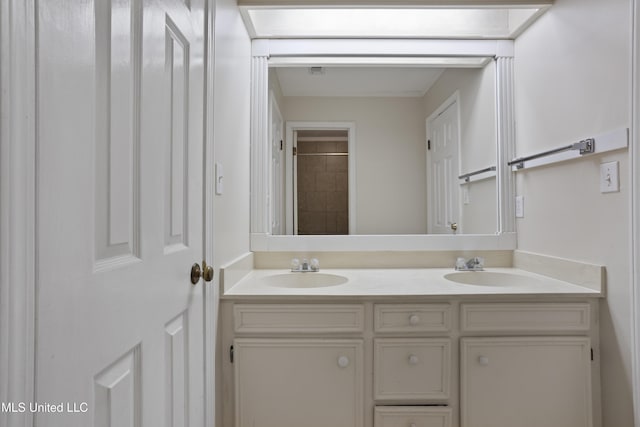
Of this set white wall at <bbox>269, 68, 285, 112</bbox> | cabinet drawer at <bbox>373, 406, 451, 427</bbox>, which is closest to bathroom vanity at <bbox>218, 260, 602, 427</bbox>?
cabinet drawer at <bbox>373, 406, 451, 427</bbox>

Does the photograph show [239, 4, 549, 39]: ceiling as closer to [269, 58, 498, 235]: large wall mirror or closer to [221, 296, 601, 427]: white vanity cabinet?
[269, 58, 498, 235]: large wall mirror

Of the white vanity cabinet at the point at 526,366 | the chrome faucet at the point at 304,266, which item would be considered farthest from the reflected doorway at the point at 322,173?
the white vanity cabinet at the point at 526,366

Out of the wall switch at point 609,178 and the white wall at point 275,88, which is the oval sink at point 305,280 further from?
the wall switch at point 609,178

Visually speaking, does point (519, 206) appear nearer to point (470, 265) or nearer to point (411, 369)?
point (470, 265)

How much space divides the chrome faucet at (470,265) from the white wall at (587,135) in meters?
0.27

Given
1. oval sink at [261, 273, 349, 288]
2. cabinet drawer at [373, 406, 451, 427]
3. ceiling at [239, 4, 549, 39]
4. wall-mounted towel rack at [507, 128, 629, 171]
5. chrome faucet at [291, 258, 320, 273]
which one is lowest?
cabinet drawer at [373, 406, 451, 427]

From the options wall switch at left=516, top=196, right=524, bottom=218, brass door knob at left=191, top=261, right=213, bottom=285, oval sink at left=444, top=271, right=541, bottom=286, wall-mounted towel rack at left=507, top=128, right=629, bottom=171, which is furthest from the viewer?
wall switch at left=516, top=196, right=524, bottom=218

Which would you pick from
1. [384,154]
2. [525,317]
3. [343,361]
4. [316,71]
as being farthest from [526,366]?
[316,71]

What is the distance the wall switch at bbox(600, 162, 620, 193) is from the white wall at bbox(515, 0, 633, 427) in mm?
18

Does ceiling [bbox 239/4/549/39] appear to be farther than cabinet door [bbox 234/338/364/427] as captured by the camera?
Yes

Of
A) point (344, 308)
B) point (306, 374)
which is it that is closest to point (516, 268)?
point (344, 308)

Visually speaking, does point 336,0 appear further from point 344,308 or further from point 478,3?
point 344,308

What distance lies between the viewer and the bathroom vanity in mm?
1262

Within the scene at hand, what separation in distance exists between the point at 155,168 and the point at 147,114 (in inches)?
4.6
